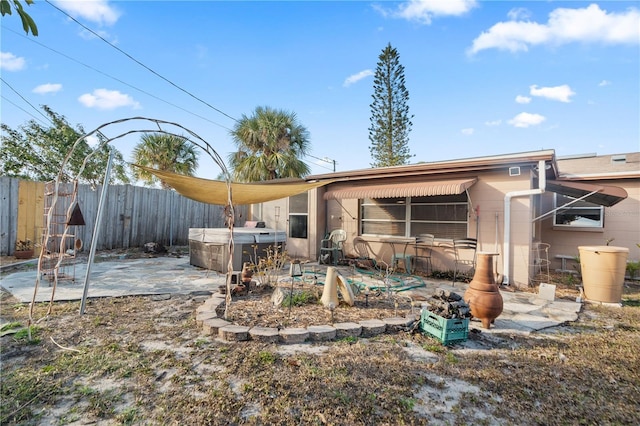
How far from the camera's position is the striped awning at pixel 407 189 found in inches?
244

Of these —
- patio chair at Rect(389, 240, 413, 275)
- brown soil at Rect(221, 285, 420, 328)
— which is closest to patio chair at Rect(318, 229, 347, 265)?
patio chair at Rect(389, 240, 413, 275)

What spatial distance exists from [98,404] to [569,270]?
10.1 meters

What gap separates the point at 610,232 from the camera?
7.52m

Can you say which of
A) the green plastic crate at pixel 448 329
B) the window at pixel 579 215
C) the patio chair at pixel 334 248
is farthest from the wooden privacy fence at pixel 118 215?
the window at pixel 579 215

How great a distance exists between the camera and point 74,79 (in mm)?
10227

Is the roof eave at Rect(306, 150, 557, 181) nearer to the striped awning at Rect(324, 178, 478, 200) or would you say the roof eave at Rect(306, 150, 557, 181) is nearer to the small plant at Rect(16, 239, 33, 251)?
the striped awning at Rect(324, 178, 478, 200)

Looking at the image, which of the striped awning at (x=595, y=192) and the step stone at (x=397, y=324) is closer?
the step stone at (x=397, y=324)

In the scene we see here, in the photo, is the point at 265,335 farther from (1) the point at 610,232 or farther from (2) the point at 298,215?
(1) the point at 610,232

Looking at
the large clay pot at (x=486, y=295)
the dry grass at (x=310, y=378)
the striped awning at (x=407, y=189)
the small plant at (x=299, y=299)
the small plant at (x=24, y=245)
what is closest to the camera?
the dry grass at (x=310, y=378)

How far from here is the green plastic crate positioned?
3.23 metres

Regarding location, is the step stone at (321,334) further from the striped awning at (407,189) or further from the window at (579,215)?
the window at (579,215)

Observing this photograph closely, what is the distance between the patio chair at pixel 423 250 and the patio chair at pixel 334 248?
1925 millimetres

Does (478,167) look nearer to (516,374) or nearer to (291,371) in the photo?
(516,374)

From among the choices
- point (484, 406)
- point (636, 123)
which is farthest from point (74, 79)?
point (636, 123)
